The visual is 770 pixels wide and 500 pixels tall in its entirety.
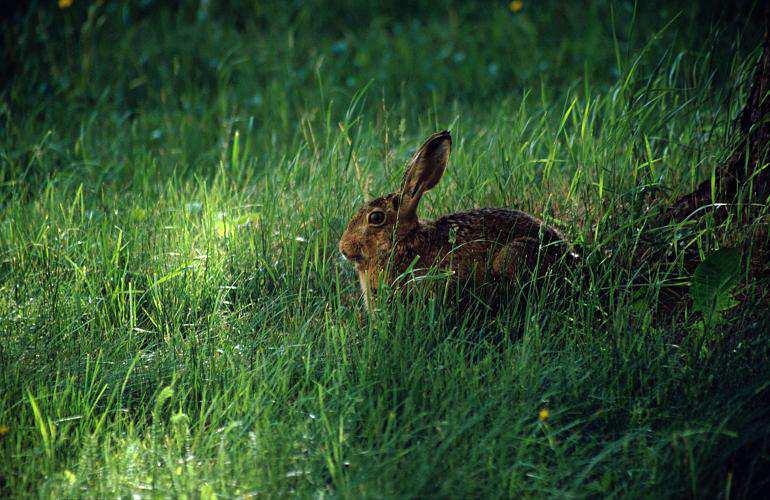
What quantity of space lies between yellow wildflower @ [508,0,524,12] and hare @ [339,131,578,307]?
4946 millimetres

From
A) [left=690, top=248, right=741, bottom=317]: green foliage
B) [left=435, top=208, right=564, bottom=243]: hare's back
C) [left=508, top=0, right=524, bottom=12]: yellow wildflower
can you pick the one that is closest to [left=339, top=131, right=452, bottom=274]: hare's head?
[left=435, top=208, right=564, bottom=243]: hare's back

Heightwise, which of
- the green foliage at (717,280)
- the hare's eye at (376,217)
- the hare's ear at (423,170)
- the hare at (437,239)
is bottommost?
the green foliage at (717,280)

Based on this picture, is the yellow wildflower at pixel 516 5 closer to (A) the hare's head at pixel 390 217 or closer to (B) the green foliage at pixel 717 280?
(A) the hare's head at pixel 390 217

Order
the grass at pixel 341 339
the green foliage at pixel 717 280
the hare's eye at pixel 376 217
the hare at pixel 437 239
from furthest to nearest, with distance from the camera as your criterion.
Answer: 1. the hare's eye at pixel 376 217
2. the hare at pixel 437 239
3. the green foliage at pixel 717 280
4. the grass at pixel 341 339

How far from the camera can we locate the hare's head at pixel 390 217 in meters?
3.74

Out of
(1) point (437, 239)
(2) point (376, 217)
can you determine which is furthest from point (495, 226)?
(2) point (376, 217)

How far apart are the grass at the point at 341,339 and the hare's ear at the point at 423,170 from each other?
1.57 ft

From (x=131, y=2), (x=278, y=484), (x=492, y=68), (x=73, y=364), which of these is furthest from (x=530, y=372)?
(x=131, y=2)

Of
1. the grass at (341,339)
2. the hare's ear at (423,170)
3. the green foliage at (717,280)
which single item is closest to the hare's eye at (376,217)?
the hare's ear at (423,170)

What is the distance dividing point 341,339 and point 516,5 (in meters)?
5.91

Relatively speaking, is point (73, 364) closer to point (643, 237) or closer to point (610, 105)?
point (643, 237)

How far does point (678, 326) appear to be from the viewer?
3.42m

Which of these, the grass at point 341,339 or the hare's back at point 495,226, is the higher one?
the hare's back at point 495,226

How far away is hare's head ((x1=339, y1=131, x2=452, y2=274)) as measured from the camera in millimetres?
3744
